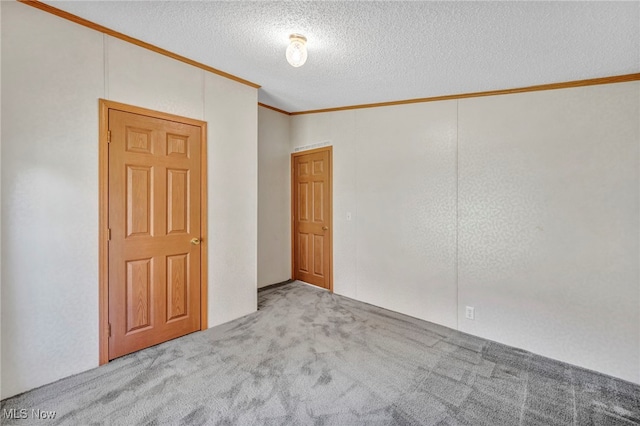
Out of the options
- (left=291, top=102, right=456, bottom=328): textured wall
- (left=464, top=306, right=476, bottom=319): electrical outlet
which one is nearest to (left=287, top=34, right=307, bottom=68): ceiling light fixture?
(left=291, top=102, right=456, bottom=328): textured wall

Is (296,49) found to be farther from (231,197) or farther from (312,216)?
(312,216)

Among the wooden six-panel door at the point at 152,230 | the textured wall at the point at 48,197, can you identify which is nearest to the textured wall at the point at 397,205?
the wooden six-panel door at the point at 152,230

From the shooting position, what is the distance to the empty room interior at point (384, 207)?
192 cm

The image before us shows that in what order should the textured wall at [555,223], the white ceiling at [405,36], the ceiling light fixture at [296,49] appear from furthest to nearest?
the textured wall at [555,223]
the ceiling light fixture at [296,49]
the white ceiling at [405,36]

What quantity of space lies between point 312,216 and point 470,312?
2.46 metres

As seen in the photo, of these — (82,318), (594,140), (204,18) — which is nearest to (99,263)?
(82,318)

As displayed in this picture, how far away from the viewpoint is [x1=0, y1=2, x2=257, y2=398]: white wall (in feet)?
6.29

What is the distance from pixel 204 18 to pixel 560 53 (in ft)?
8.44

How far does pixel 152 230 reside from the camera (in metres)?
2.61

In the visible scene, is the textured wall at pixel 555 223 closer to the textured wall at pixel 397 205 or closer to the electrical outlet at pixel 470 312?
the electrical outlet at pixel 470 312

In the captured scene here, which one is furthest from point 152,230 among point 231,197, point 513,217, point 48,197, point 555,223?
point 555,223

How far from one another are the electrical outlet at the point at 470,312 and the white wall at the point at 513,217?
0.13 feet

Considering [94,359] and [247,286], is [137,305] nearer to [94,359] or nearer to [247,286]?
[94,359]

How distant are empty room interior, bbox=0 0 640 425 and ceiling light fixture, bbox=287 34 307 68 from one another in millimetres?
46
